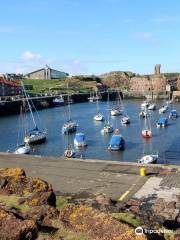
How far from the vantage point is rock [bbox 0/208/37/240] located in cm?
1009

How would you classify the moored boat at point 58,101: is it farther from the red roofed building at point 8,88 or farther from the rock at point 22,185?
the rock at point 22,185

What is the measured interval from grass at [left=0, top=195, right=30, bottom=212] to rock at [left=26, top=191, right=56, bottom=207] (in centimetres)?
22

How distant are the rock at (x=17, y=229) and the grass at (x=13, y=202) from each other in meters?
3.50

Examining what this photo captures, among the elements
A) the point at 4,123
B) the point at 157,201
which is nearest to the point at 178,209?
A: the point at 157,201

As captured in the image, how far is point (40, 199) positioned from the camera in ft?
46.8

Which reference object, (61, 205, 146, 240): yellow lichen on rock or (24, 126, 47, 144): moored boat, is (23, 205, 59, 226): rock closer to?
(61, 205, 146, 240): yellow lichen on rock

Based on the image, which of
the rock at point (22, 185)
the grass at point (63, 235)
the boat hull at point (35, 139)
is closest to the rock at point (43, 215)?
the grass at point (63, 235)

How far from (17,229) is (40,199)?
408 centimetres

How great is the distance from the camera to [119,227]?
33.3 feet

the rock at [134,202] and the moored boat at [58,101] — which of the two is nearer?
the rock at [134,202]

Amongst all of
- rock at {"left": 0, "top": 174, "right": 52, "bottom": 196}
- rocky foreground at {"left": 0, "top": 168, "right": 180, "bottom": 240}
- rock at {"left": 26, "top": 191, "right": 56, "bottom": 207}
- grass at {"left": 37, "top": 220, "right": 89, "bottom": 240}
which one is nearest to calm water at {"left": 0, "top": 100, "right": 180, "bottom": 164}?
rock at {"left": 0, "top": 174, "right": 52, "bottom": 196}

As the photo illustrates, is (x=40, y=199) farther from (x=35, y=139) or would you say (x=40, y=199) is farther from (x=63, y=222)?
(x=35, y=139)

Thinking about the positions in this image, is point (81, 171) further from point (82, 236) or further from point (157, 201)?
point (82, 236)

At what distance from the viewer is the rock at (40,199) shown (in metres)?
14.1
